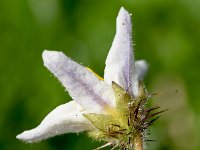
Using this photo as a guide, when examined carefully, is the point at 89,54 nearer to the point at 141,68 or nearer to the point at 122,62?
the point at 141,68

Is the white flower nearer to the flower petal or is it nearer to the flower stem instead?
the flower petal

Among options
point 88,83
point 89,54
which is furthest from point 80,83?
point 89,54

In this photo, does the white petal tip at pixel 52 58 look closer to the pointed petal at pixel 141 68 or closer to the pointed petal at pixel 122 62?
the pointed petal at pixel 122 62

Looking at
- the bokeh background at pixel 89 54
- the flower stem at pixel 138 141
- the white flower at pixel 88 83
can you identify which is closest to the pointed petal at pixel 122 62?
the white flower at pixel 88 83

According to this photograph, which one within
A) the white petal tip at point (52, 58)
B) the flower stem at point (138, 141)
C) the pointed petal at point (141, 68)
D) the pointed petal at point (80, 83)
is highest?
the pointed petal at point (141, 68)

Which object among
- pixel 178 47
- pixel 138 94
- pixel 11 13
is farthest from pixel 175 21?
pixel 138 94
